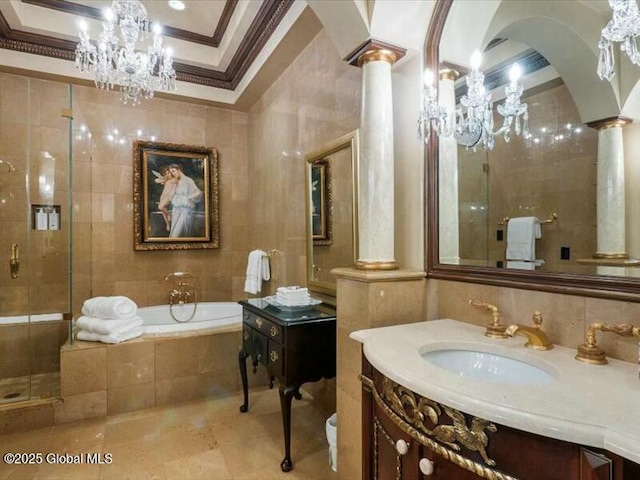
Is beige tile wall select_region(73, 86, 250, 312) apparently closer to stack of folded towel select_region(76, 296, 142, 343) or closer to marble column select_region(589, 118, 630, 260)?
stack of folded towel select_region(76, 296, 142, 343)

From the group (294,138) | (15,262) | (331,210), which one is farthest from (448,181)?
(15,262)

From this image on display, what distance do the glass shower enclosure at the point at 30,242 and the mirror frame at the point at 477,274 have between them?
2916mm

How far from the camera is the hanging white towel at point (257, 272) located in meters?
3.27

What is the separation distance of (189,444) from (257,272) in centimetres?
151

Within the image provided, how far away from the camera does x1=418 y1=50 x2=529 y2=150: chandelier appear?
130 cm

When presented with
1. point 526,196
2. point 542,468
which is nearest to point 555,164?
point 526,196

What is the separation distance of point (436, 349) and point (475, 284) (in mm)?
378

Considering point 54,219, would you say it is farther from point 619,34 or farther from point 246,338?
point 619,34

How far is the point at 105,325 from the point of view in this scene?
8.41 ft

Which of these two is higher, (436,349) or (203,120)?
(203,120)

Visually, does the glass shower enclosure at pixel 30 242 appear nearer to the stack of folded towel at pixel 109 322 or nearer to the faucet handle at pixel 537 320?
the stack of folded towel at pixel 109 322

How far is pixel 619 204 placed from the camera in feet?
3.33

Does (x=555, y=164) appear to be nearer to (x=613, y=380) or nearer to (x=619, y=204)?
(x=619, y=204)

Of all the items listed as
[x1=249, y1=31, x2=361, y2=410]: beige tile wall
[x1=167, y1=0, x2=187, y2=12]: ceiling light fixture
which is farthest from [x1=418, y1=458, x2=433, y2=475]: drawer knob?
[x1=167, y1=0, x2=187, y2=12]: ceiling light fixture
